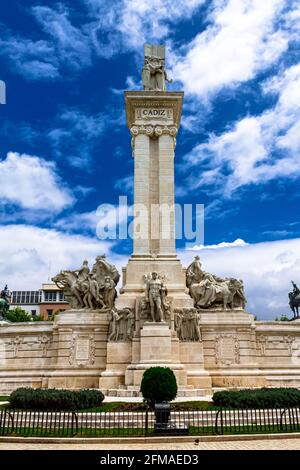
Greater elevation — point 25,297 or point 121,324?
point 25,297

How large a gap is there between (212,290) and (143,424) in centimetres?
1404

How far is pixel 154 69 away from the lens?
34.2m

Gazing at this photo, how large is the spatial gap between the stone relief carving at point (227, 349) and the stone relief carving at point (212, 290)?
6.01 feet

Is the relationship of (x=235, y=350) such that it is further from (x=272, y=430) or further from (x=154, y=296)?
(x=272, y=430)

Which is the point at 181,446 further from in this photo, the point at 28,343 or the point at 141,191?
the point at 141,191

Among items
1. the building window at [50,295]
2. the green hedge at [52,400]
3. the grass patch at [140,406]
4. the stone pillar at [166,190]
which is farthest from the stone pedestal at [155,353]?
the building window at [50,295]

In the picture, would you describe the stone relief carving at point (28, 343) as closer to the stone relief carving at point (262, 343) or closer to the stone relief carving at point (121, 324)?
the stone relief carving at point (121, 324)

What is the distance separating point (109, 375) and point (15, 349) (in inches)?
274

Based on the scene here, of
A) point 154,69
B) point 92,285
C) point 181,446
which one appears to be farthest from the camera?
point 154,69

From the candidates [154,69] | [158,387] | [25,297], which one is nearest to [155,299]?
[158,387]

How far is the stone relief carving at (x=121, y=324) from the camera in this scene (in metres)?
26.3

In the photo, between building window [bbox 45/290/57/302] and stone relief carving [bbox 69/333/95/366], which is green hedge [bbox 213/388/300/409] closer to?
stone relief carving [bbox 69/333/95/366]

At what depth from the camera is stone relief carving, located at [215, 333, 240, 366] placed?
88.9ft

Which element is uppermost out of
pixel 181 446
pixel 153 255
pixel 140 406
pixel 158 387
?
pixel 153 255
